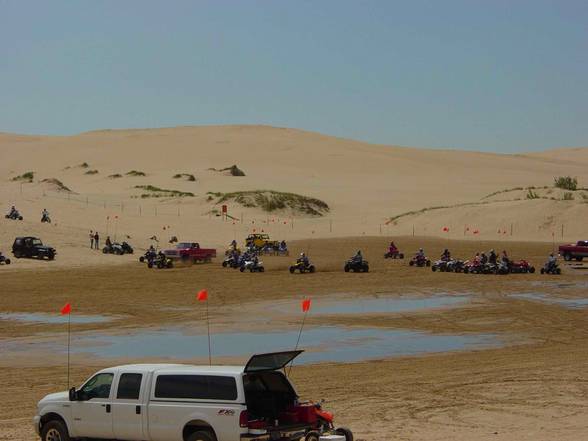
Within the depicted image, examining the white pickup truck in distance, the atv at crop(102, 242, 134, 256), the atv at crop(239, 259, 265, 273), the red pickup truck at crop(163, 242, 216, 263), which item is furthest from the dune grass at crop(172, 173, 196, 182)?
the white pickup truck in distance

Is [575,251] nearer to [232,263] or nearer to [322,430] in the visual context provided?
[232,263]

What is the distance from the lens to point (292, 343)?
83.9ft

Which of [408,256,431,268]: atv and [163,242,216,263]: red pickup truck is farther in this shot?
[163,242,216,263]: red pickup truck

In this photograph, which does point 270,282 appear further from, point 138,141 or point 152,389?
point 138,141

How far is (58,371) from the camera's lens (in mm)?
21422

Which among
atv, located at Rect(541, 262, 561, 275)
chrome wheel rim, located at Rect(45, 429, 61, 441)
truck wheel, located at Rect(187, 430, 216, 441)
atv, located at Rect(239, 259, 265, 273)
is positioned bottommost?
chrome wheel rim, located at Rect(45, 429, 61, 441)

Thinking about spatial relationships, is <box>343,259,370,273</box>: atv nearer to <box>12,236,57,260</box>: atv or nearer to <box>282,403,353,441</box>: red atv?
<box>12,236,57,260</box>: atv

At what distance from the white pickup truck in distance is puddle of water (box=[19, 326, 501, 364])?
31.1 feet

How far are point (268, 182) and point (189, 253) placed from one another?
197 feet

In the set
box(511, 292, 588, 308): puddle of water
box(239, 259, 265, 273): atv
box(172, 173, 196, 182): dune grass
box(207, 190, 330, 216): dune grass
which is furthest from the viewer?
box(172, 173, 196, 182): dune grass

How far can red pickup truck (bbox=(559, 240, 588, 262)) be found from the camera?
178ft

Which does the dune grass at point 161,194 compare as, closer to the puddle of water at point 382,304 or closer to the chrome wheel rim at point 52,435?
the puddle of water at point 382,304

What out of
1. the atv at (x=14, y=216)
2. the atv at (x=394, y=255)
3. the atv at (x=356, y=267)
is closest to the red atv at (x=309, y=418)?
the atv at (x=356, y=267)

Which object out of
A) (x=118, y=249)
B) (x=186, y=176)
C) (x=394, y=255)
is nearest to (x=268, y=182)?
(x=186, y=176)
